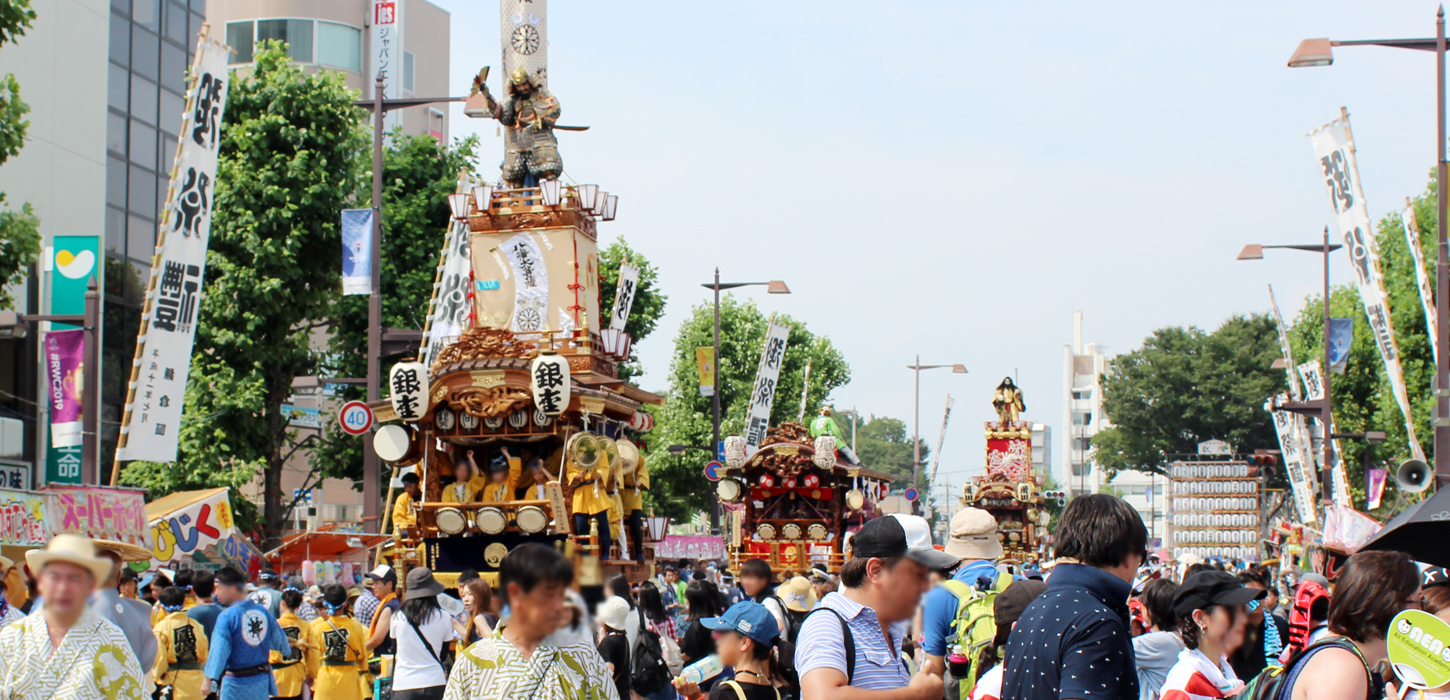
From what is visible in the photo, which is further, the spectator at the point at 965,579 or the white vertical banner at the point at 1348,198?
the white vertical banner at the point at 1348,198

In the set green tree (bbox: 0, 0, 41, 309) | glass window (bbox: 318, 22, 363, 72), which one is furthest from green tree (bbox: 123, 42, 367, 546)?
glass window (bbox: 318, 22, 363, 72)

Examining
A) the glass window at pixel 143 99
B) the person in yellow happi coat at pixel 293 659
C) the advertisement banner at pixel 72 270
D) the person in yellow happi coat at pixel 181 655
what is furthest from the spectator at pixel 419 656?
the glass window at pixel 143 99

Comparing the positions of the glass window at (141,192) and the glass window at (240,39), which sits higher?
the glass window at (240,39)

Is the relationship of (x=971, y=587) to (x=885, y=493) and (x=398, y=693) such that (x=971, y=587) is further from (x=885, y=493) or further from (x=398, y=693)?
(x=885, y=493)

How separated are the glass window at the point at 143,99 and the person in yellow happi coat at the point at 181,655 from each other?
75.9ft

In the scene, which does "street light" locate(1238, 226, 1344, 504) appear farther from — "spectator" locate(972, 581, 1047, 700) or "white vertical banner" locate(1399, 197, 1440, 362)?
"spectator" locate(972, 581, 1047, 700)

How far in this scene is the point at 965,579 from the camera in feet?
25.2

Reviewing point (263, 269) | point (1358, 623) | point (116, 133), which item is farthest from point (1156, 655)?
point (116, 133)

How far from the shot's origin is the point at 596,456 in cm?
439

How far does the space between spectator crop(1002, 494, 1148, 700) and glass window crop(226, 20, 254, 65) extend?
47.1 metres

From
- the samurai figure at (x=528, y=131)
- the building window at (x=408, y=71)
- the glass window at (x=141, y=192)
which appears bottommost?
the samurai figure at (x=528, y=131)

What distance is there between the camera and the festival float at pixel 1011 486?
3778cm

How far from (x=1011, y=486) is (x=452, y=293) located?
19801mm

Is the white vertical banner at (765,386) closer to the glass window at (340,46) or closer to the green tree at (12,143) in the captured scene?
the green tree at (12,143)
